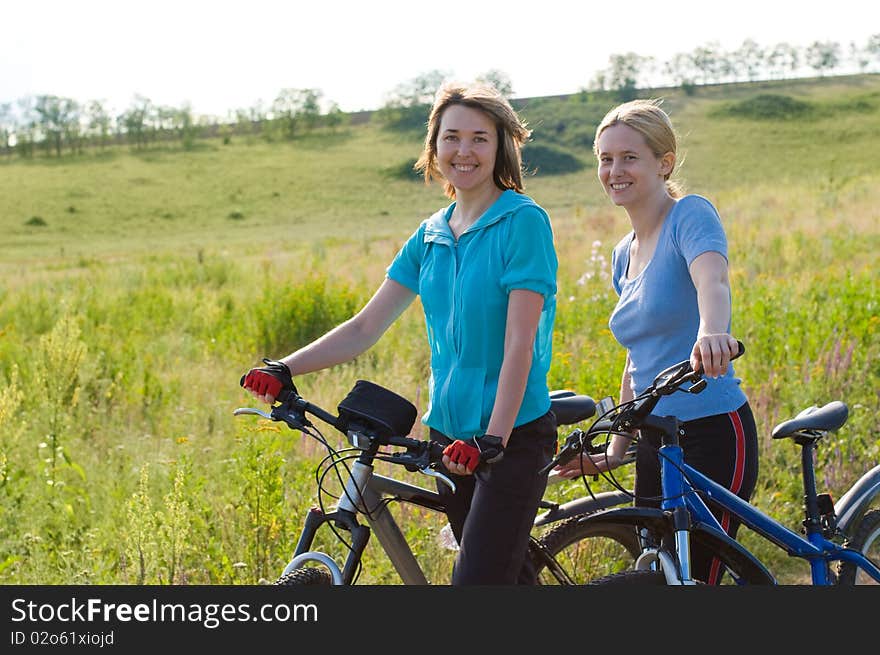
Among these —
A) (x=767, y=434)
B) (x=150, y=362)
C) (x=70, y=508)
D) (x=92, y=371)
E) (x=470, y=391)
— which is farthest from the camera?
(x=150, y=362)

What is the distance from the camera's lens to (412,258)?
333cm

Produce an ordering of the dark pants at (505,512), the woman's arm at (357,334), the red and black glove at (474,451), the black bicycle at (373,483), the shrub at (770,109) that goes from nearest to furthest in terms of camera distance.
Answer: the red and black glove at (474,451) < the black bicycle at (373,483) < the dark pants at (505,512) < the woman's arm at (357,334) < the shrub at (770,109)

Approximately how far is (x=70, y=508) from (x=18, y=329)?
299 inches

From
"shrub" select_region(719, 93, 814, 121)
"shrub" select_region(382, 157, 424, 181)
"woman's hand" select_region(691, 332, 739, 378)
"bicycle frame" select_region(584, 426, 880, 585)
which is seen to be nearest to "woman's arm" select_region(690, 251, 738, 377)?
"woman's hand" select_region(691, 332, 739, 378)

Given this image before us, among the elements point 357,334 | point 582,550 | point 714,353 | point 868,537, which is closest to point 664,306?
point 714,353

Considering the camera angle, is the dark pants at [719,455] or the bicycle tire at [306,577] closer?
the bicycle tire at [306,577]

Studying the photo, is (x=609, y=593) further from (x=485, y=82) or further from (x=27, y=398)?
(x=27, y=398)

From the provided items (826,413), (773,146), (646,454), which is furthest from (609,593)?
(773,146)

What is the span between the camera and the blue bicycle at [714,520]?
308cm

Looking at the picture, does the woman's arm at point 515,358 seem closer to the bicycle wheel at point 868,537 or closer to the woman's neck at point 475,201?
the woman's neck at point 475,201

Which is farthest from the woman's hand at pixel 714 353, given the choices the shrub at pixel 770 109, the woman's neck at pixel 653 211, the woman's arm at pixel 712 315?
the shrub at pixel 770 109

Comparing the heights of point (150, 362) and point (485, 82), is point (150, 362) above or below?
below

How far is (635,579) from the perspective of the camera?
312cm

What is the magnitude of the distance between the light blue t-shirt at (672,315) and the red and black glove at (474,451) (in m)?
0.97
